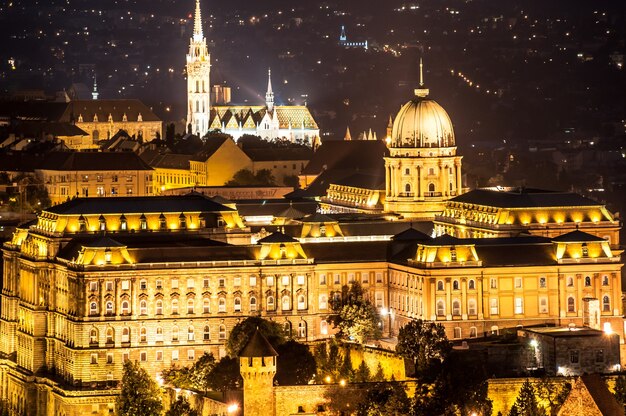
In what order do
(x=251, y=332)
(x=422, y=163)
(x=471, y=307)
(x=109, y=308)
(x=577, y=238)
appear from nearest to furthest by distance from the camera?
(x=251, y=332) → (x=109, y=308) → (x=471, y=307) → (x=577, y=238) → (x=422, y=163)

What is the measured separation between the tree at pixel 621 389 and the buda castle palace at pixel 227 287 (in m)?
13.3

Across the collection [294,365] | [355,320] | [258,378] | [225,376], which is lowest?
[258,378]

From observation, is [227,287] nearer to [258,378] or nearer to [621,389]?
[258,378]

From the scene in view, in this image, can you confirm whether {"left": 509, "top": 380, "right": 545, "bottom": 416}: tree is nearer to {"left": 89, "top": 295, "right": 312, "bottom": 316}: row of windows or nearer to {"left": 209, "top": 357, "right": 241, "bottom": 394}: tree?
{"left": 209, "top": 357, "right": 241, "bottom": 394}: tree

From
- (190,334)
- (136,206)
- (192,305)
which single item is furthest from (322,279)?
(136,206)

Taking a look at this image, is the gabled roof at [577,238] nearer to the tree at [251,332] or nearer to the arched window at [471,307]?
the arched window at [471,307]

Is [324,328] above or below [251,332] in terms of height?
above

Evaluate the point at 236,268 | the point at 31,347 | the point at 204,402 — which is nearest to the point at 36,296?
the point at 31,347

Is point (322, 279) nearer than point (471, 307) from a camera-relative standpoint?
No

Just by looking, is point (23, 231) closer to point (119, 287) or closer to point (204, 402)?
point (119, 287)

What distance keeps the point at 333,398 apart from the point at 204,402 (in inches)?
297

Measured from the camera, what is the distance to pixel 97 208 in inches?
6895

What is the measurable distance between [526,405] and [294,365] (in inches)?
643

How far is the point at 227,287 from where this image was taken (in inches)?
6373
